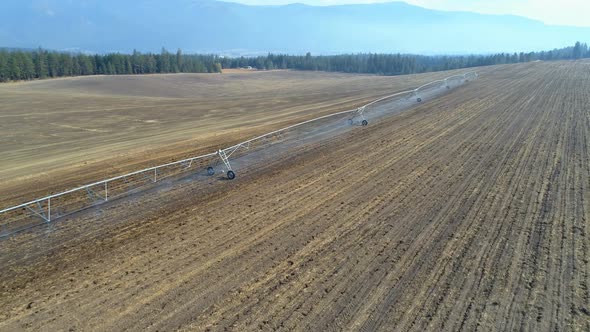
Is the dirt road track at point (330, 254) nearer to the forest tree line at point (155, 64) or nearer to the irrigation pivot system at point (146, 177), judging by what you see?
the irrigation pivot system at point (146, 177)

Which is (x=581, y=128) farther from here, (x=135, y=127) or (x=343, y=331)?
(x=135, y=127)

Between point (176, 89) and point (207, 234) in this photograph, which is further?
point (176, 89)

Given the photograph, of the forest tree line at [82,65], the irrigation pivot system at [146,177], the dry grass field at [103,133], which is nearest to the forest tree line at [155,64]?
the forest tree line at [82,65]

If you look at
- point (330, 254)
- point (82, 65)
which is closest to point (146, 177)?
point (330, 254)

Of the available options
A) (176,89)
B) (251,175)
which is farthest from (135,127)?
(176,89)

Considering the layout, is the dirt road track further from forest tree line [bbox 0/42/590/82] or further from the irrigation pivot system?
forest tree line [bbox 0/42/590/82]

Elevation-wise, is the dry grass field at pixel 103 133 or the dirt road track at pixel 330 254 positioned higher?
the dry grass field at pixel 103 133

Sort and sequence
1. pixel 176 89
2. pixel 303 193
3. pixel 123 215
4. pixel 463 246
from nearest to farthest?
1. pixel 463 246
2. pixel 123 215
3. pixel 303 193
4. pixel 176 89

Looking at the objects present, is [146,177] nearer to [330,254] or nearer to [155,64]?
[330,254]

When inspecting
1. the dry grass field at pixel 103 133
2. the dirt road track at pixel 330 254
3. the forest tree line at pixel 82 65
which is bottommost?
the dirt road track at pixel 330 254
